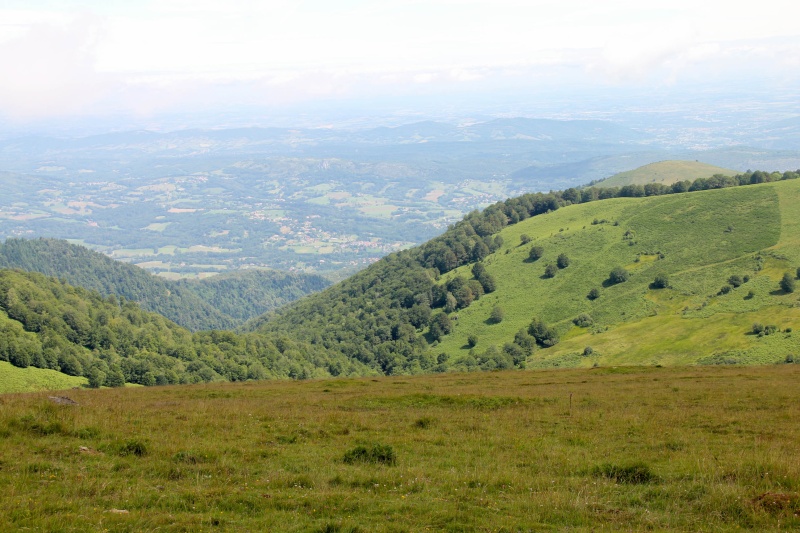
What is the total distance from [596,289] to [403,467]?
94.3m

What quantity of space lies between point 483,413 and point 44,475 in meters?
15.7

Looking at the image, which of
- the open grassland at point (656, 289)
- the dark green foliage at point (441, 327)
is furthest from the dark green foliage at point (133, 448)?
the dark green foliage at point (441, 327)

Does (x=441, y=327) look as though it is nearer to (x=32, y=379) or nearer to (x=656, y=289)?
(x=656, y=289)

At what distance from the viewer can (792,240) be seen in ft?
310

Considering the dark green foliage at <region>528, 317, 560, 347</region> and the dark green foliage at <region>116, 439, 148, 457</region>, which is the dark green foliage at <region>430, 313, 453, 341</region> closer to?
→ the dark green foliage at <region>528, 317, 560, 347</region>

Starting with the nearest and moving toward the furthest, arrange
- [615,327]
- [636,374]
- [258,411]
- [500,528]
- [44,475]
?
[500,528], [44,475], [258,411], [636,374], [615,327]

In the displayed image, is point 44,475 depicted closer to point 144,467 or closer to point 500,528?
point 144,467

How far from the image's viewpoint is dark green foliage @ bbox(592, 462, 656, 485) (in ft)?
44.5

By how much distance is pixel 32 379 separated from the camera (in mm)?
55688

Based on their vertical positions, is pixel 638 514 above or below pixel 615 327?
above

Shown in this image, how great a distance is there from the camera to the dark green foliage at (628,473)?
44.5 ft

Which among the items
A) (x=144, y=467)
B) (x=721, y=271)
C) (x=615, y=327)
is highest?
(x=144, y=467)

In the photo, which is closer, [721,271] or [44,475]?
[44,475]

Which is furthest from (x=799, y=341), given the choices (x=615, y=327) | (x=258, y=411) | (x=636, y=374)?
(x=258, y=411)
